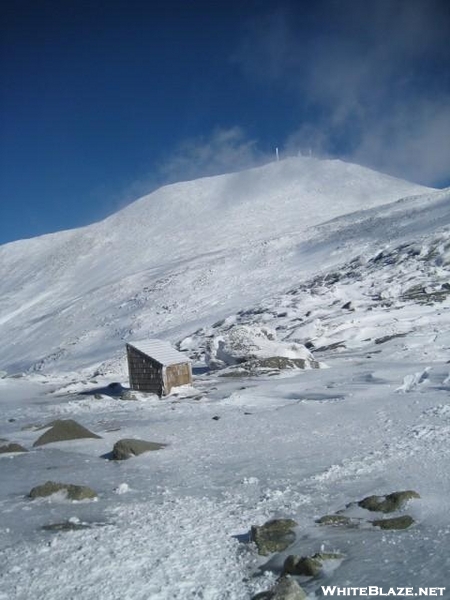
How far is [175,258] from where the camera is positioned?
2795 inches

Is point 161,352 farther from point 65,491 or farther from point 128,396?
point 65,491

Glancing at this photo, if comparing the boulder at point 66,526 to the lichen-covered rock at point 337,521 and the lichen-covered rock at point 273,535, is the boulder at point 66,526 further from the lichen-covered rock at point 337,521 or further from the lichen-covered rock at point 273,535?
the lichen-covered rock at point 337,521

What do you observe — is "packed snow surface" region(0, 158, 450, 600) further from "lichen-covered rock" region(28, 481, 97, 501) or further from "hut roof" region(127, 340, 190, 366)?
"hut roof" region(127, 340, 190, 366)

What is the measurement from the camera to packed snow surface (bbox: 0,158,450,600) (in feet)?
19.1

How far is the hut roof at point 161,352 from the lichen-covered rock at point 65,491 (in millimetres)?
10565

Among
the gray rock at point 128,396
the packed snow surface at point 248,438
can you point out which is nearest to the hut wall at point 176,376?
the packed snow surface at point 248,438

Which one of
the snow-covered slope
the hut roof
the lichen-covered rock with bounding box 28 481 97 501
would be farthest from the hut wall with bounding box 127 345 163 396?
the snow-covered slope

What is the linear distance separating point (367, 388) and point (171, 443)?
5810mm

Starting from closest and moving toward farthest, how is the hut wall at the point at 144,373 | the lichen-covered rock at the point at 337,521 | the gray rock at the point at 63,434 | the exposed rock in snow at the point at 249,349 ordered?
the lichen-covered rock at the point at 337,521 < the gray rock at the point at 63,434 < the hut wall at the point at 144,373 < the exposed rock in snow at the point at 249,349

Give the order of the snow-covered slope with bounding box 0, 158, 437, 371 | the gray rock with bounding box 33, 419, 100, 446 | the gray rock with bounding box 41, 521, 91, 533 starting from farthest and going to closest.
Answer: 1. the snow-covered slope with bounding box 0, 158, 437, 371
2. the gray rock with bounding box 33, 419, 100, 446
3. the gray rock with bounding box 41, 521, 91, 533

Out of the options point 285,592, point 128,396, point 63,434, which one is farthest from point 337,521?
point 128,396

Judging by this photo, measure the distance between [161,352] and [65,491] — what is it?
11.8 meters

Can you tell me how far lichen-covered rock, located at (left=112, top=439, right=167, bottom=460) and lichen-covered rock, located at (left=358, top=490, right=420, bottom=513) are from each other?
5.03 metres

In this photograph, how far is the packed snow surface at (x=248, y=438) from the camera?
5816mm
